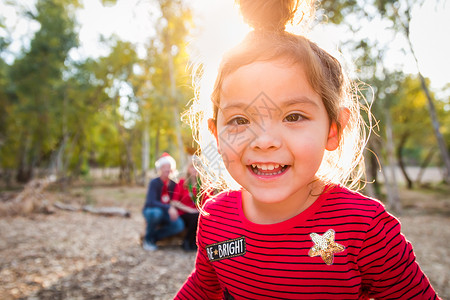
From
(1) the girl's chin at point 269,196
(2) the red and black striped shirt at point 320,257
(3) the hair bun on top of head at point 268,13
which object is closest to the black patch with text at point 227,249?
(2) the red and black striped shirt at point 320,257

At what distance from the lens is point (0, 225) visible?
728cm

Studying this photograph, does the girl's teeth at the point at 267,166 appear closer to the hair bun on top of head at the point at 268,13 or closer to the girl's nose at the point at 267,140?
the girl's nose at the point at 267,140

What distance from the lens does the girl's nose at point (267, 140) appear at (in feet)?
3.21

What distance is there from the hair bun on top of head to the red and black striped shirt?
2.24ft

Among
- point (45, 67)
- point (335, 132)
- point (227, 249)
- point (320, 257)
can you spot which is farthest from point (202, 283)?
point (45, 67)

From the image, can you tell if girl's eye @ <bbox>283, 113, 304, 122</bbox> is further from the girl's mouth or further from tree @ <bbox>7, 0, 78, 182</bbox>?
tree @ <bbox>7, 0, 78, 182</bbox>

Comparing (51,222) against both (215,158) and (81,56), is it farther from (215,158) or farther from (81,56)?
(81,56)

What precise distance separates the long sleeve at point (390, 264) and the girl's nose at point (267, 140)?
0.44 m

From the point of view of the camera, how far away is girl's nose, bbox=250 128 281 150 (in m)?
0.98

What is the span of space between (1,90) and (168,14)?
18031 millimetres

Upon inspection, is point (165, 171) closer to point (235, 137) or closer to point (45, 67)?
point (235, 137)

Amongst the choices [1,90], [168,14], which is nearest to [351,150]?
[168,14]

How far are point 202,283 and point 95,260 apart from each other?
4362 millimetres

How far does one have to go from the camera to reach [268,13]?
3.51 feet
